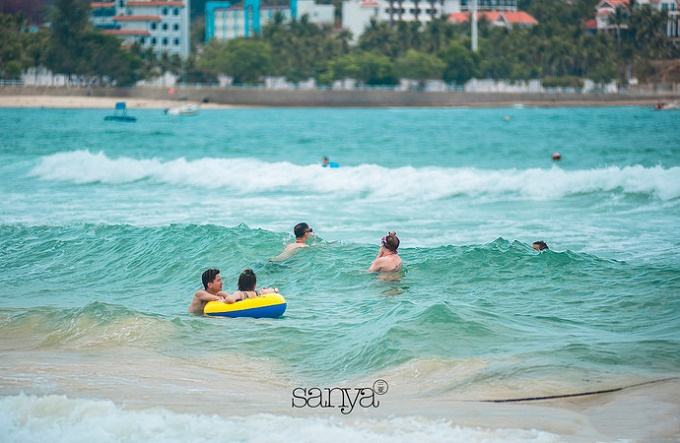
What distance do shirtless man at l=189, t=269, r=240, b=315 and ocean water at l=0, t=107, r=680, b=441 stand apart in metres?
0.24

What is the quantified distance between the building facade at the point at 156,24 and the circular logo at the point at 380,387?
519 feet

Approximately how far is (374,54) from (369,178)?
117 meters

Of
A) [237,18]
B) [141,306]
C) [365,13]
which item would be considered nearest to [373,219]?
[141,306]

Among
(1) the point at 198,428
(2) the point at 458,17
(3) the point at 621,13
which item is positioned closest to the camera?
(1) the point at 198,428

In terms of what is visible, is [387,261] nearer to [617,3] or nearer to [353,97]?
[353,97]

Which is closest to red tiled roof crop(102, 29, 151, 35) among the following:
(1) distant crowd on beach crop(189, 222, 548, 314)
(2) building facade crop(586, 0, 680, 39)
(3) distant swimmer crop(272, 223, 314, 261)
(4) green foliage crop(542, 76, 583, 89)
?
(4) green foliage crop(542, 76, 583, 89)

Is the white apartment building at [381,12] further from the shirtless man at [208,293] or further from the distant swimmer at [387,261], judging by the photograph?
the shirtless man at [208,293]

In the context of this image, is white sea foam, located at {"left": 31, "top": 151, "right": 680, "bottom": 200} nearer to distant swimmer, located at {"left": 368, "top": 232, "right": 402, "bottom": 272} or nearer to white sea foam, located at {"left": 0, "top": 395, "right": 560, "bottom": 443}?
distant swimmer, located at {"left": 368, "top": 232, "right": 402, "bottom": 272}

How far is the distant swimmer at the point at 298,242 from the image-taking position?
57.4 feet

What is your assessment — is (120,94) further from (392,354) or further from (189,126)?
(392,354)

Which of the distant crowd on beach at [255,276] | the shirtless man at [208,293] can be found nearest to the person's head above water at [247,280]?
the distant crowd on beach at [255,276]

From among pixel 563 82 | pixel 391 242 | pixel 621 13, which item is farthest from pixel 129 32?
pixel 391 242

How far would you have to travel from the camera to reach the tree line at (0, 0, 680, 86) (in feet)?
472

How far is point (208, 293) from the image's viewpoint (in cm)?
1410
